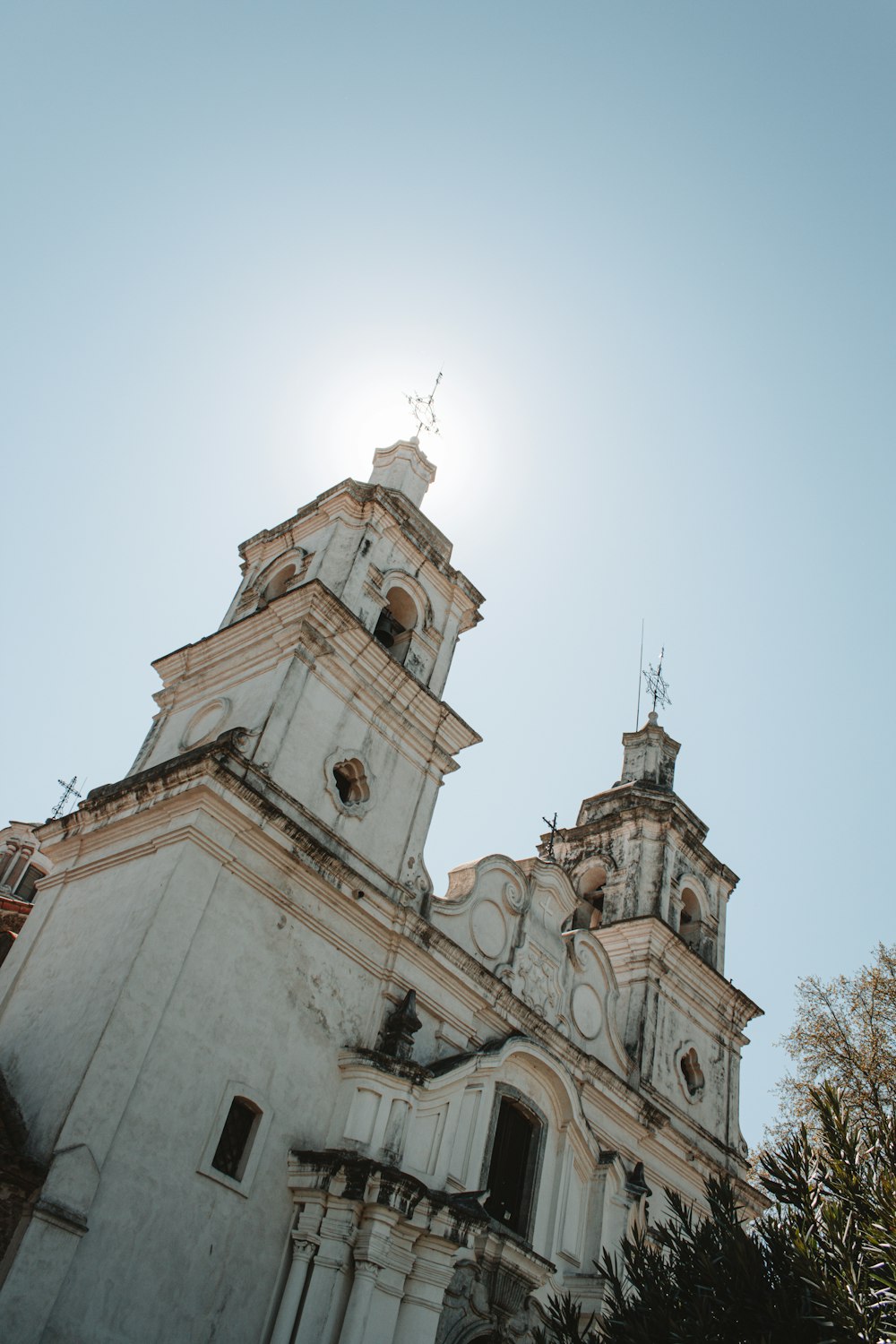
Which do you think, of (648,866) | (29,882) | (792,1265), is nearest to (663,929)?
(648,866)

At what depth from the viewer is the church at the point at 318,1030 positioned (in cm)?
994

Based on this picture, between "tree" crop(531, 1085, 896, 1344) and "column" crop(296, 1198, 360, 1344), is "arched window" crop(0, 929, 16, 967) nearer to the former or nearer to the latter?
"column" crop(296, 1198, 360, 1344)

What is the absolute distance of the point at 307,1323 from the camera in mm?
10391

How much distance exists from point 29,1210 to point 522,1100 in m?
6.85

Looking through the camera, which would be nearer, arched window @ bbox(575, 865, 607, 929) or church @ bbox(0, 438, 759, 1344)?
church @ bbox(0, 438, 759, 1344)

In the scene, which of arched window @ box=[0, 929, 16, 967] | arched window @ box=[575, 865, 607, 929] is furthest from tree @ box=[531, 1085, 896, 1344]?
arched window @ box=[575, 865, 607, 929]

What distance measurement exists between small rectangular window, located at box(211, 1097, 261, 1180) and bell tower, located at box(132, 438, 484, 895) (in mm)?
3221

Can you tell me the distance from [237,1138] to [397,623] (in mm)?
8397

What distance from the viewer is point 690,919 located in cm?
2141

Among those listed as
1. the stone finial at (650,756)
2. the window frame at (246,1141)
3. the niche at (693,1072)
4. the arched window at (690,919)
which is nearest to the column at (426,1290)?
the window frame at (246,1141)

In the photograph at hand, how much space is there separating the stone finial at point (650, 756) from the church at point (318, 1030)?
467 cm

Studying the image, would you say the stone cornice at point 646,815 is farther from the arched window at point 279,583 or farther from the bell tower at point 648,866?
the arched window at point 279,583

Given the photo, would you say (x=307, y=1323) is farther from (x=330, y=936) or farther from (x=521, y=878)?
Answer: (x=521, y=878)

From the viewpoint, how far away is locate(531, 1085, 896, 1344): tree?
291 inches
